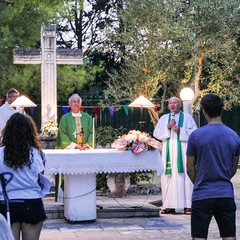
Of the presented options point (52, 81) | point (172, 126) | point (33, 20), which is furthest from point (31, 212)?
point (33, 20)

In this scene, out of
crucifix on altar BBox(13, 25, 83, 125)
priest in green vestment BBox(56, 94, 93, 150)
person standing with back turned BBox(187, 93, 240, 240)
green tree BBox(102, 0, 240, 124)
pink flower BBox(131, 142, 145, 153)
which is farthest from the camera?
green tree BBox(102, 0, 240, 124)

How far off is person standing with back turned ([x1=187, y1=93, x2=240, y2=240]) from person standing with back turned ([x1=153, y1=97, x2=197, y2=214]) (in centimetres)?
497

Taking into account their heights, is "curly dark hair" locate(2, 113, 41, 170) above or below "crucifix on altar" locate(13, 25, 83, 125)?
below

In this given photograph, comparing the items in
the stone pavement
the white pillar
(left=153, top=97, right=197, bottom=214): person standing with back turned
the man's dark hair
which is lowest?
the stone pavement

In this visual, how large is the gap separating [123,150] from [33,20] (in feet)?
34.5

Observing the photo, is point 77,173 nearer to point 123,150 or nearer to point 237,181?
point 123,150

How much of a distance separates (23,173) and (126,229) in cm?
367

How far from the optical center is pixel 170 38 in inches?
775

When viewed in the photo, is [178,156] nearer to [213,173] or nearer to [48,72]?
[48,72]

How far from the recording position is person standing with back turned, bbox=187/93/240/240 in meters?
5.16

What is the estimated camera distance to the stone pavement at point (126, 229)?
812 centimetres

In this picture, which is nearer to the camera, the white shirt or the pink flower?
the white shirt

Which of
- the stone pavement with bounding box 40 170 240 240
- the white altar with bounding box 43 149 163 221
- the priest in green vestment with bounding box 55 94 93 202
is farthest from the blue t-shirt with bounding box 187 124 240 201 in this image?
the priest in green vestment with bounding box 55 94 93 202

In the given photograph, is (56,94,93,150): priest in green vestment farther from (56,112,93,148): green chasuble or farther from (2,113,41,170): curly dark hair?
(2,113,41,170): curly dark hair
